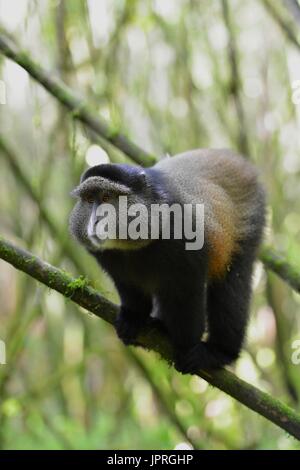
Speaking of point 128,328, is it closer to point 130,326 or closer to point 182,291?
point 130,326

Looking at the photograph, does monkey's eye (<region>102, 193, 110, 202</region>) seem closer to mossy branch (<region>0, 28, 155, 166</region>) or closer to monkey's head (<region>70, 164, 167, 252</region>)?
monkey's head (<region>70, 164, 167, 252</region>)

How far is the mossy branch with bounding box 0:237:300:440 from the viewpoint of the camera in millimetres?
3750

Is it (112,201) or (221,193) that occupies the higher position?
(112,201)

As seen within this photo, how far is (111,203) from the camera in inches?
174

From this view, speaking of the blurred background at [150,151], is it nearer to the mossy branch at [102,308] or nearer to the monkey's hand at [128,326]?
the monkey's hand at [128,326]

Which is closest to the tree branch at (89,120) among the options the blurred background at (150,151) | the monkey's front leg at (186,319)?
the blurred background at (150,151)

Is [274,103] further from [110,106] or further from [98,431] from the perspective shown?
[98,431]

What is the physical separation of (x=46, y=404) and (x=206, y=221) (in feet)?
19.2

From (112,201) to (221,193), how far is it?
102 centimetres

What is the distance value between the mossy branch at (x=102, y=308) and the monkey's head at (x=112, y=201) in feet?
1.37

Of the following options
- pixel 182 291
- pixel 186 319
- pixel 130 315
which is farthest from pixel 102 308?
pixel 130 315

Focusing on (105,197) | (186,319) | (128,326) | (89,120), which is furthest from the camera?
(89,120)

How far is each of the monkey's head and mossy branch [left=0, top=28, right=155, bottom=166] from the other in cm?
113

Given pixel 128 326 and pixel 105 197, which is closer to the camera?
pixel 105 197
